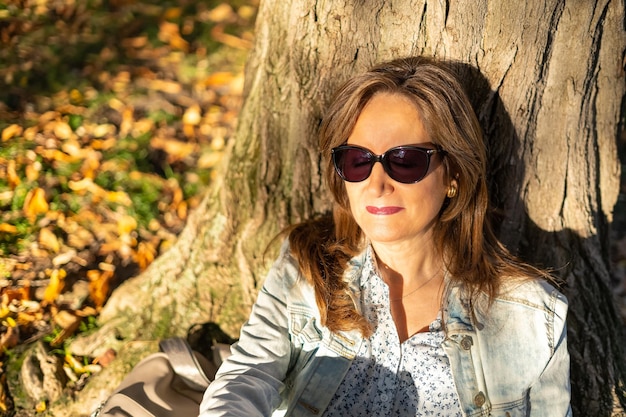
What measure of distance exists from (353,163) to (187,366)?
4.06 ft

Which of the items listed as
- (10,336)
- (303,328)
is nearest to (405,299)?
(303,328)

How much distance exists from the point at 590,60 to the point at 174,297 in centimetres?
233

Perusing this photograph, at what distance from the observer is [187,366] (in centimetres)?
310

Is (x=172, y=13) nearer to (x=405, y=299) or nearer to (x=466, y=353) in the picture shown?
(x=405, y=299)

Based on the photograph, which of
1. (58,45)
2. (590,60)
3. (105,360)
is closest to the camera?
(590,60)

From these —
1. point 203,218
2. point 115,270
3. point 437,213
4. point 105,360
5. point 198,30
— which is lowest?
point 105,360

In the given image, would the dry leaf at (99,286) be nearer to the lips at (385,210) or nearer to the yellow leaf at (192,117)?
the yellow leaf at (192,117)

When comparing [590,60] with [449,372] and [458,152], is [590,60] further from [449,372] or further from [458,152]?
[449,372]

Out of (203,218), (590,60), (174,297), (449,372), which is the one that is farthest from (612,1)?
(174,297)

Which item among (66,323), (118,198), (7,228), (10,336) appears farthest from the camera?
(118,198)

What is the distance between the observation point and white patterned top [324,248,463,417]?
2.78 meters

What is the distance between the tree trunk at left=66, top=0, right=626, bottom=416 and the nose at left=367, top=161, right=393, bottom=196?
586mm

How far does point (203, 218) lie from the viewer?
11.8 feet

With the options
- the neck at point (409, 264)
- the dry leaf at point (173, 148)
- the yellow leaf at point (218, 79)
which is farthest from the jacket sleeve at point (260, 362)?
the yellow leaf at point (218, 79)
